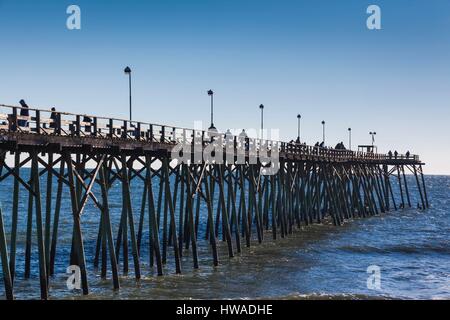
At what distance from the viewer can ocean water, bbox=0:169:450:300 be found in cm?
2089

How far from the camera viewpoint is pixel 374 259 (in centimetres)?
3020

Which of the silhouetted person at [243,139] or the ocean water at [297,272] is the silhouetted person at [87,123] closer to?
the ocean water at [297,272]

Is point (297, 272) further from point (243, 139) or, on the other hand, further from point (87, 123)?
point (87, 123)

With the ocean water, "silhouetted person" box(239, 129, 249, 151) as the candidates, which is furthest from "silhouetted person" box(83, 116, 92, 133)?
"silhouetted person" box(239, 129, 249, 151)

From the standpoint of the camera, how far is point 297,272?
25.1m

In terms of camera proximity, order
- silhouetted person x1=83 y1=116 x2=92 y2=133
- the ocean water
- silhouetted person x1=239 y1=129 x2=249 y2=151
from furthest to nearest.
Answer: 1. silhouetted person x1=239 y1=129 x2=249 y2=151
2. the ocean water
3. silhouetted person x1=83 y1=116 x2=92 y2=133

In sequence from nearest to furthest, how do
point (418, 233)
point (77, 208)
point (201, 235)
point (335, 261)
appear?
point (77, 208), point (335, 261), point (201, 235), point (418, 233)

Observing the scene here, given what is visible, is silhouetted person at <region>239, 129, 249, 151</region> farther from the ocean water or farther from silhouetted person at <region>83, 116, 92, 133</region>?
silhouetted person at <region>83, 116, 92, 133</region>

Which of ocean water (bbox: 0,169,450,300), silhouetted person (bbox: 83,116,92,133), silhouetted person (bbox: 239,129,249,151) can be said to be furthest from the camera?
silhouetted person (bbox: 239,129,249,151)

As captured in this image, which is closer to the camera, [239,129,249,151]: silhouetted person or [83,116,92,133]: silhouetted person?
[83,116,92,133]: silhouetted person

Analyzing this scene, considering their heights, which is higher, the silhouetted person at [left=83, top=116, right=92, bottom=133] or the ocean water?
the silhouetted person at [left=83, top=116, right=92, bottom=133]
